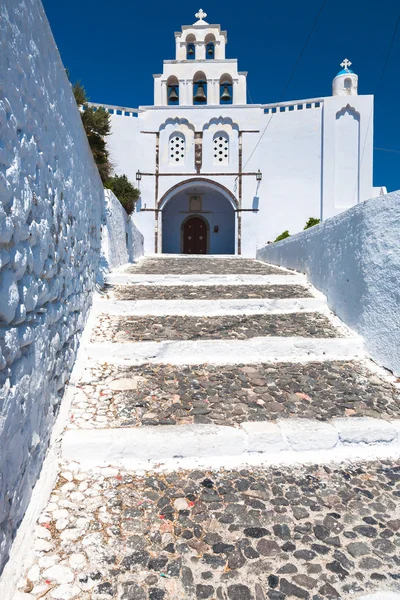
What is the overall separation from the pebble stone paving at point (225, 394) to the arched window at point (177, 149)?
1512cm

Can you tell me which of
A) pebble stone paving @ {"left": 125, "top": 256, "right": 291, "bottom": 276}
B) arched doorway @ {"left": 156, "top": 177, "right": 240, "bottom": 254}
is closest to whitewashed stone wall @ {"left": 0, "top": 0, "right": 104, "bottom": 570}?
pebble stone paving @ {"left": 125, "top": 256, "right": 291, "bottom": 276}

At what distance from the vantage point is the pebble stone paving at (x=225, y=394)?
2455 millimetres

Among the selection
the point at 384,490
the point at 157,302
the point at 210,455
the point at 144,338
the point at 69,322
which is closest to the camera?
the point at 384,490

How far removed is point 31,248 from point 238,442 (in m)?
1.65

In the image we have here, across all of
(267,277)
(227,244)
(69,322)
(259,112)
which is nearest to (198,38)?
(259,112)

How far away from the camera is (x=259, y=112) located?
16.2 metres

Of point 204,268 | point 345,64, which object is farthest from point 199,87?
point 204,268

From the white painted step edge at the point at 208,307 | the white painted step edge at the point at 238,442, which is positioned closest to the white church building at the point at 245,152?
the white painted step edge at the point at 208,307

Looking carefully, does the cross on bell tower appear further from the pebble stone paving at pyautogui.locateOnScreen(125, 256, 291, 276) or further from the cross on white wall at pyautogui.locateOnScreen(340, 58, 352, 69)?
the pebble stone paving at pyautogui.locateOnScreen(125, 256, 291, 276)

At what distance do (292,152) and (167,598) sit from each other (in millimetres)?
17258

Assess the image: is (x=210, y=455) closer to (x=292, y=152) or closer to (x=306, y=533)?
(x=306, y=533)

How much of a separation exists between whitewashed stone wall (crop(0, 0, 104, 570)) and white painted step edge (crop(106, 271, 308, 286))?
216 centimetres

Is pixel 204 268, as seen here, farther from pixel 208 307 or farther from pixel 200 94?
pixel 200 94

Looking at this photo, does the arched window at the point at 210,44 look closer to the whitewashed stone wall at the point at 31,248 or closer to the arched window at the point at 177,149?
the arched window at the point at 177,149
